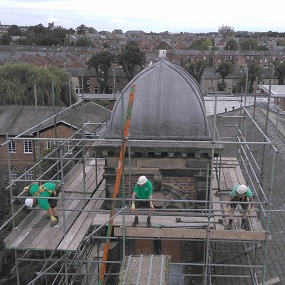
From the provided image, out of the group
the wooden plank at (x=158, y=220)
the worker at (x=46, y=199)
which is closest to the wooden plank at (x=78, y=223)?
the wooden plank at (x=158, y=220)

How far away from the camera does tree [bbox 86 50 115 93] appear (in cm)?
7250

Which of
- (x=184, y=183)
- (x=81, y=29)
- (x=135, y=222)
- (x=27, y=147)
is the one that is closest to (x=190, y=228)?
(x=135, y=222)

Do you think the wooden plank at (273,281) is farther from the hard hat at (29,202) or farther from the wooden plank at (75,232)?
the hard hat at (29,202)

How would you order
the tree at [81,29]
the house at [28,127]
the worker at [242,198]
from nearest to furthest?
the worker at [242,198] < the house at [28,127] < the tree at [81,29]

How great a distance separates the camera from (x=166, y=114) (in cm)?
1120

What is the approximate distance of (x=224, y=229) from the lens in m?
9.93

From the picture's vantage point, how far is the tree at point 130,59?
73.1 meters

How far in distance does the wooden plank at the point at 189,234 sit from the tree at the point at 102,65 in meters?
64.8

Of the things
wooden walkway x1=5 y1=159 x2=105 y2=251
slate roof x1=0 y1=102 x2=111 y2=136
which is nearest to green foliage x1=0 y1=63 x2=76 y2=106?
slate roof x1=0 y1=102 x2=111 y2=136

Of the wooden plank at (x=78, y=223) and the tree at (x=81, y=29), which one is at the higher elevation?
the tree at (x=81, y=29)

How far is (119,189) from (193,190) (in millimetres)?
2010

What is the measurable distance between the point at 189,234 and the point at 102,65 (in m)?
65.8

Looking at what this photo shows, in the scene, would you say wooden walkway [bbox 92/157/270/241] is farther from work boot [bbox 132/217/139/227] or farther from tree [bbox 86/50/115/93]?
tree [bbox 86/50/115/93]

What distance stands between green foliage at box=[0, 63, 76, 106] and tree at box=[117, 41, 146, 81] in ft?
88.3
